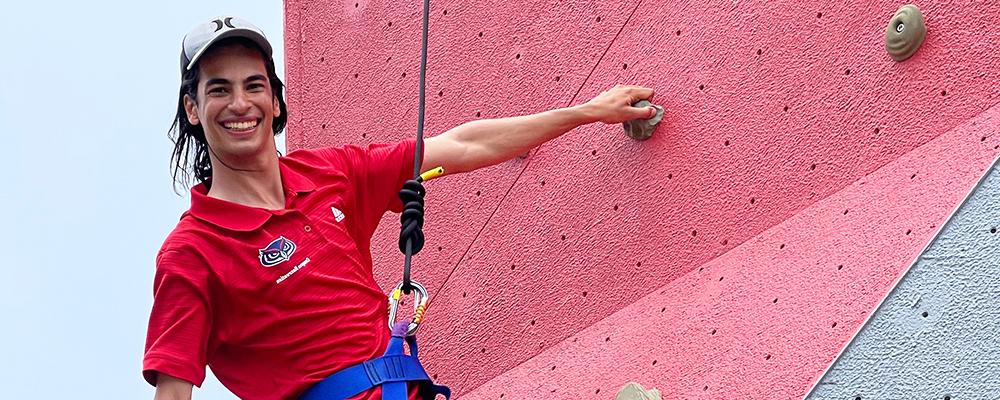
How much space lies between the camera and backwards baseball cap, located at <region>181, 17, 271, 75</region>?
2.66 metres

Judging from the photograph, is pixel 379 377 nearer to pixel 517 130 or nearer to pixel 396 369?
pixel 396 369

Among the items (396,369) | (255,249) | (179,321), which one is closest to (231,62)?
(255,249)

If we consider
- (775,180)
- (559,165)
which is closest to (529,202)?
(559,165)

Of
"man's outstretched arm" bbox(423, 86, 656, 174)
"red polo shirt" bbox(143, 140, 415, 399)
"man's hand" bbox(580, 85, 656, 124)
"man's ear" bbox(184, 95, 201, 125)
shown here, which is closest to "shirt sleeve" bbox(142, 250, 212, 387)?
"red polo shirt" bbox(143, 140, 415, 399)

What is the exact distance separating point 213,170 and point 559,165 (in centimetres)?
74

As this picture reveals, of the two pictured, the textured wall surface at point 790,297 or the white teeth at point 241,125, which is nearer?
the textured wall surface at point 790,297

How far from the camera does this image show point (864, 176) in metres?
2.77

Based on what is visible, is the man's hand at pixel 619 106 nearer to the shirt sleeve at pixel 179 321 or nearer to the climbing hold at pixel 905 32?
the climbing hold at pixel 905 32

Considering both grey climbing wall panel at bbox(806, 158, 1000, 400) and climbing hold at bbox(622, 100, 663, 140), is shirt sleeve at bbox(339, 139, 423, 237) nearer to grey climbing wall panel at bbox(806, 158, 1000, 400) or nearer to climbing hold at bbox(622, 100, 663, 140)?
climbing hold at bbox(622, 100, 663, 140)

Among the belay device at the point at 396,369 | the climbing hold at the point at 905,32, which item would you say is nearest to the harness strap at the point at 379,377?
the belay device at the point at 396,369

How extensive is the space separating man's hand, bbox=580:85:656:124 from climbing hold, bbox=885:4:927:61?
481 millimetres

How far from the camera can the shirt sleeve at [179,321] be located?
8.26 ft

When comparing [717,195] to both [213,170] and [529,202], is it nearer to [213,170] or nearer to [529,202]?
[529,202]

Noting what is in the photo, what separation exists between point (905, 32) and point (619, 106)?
20.7 inches
